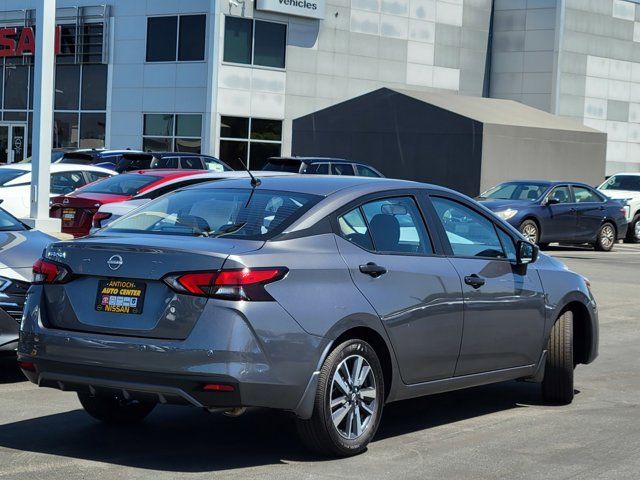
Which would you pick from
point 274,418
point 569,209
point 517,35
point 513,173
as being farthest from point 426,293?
point 517,35

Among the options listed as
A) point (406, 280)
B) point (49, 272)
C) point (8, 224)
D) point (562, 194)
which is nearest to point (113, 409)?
point (49, 272)

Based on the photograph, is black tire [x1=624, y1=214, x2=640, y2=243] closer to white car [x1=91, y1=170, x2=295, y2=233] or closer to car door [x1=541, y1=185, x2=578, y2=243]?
car door [x1=541, y1=185, x2=578, y2=243]

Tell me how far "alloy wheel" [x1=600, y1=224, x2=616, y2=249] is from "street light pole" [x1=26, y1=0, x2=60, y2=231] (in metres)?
12.8

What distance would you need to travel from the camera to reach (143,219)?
279 inches

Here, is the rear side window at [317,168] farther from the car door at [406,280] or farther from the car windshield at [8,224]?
the car door at [406,280]

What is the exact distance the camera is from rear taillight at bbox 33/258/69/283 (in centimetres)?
653

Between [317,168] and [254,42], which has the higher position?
[254,42]

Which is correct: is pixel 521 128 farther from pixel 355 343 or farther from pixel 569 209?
pixel 355 343

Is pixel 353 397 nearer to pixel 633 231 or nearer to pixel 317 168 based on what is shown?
pixel 317 168

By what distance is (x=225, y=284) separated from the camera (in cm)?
609

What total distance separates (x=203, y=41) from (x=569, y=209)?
24.3 meters

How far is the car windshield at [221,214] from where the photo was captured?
6629mm

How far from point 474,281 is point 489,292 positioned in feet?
0.58

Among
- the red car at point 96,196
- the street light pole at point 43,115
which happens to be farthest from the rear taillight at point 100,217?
the street light pole at point 43,115
